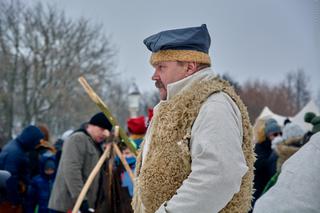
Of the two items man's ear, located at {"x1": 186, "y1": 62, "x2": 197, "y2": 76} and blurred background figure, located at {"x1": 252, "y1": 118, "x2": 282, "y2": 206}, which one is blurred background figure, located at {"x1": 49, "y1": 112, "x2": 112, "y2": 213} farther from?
man's ear, located at {"x1": 186, "y1": 62, "x2": 197, "y2": 76}

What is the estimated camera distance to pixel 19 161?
5574mm

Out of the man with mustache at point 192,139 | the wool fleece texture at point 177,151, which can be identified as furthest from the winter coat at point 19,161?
the wool fleece texture at point 177,151

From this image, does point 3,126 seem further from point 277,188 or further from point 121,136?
point 277,188

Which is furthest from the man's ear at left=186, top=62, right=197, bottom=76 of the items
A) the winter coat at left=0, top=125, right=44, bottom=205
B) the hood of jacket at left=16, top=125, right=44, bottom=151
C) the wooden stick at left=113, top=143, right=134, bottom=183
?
the hood of jacket at left=16, top=125, right=44, bottom=151

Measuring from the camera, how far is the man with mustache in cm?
184

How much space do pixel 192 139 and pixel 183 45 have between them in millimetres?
457

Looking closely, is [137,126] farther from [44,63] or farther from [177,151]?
[44,63]

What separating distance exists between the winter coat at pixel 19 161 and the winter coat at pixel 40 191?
0.17 meters

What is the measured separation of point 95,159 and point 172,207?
314 centimetres

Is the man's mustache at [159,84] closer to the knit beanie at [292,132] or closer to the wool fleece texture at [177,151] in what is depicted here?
the wool fleece texture at [177,151]

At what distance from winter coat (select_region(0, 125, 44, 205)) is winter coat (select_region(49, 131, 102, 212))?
785 mm

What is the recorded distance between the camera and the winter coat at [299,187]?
66.2 inches

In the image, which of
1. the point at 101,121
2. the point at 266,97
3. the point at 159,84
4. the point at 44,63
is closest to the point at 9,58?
the point at 44,63

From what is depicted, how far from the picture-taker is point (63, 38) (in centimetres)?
2277
